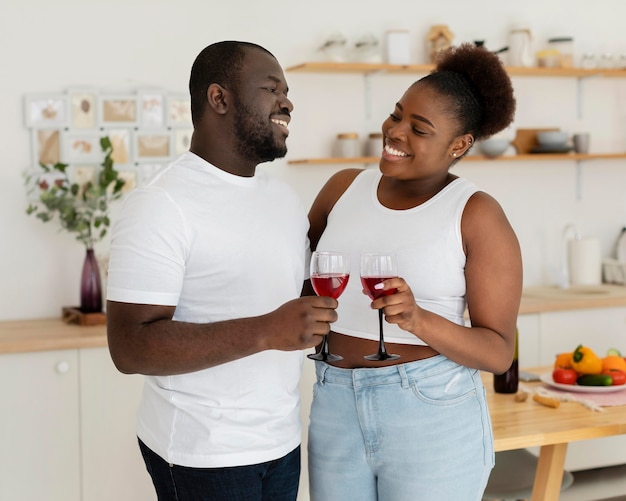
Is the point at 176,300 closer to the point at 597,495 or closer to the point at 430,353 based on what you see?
the point at 430,353

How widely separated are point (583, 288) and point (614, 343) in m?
0.35

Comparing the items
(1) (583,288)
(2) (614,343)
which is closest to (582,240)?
(1) (583,288)

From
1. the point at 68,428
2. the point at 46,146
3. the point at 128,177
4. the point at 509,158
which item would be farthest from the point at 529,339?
the point at 46,146

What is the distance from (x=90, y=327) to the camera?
11.4ft

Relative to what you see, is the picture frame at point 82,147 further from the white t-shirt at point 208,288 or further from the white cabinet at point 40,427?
the white t-shirt at point 208,288

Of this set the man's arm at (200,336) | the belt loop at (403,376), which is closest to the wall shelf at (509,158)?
the belt loop at (403,376)

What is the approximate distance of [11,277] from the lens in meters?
3.70

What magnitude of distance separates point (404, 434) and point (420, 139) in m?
0.61

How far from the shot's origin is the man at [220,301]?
1580 millimetres

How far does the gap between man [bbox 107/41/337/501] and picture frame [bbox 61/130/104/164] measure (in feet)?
6.87

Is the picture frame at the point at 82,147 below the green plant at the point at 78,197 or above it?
above

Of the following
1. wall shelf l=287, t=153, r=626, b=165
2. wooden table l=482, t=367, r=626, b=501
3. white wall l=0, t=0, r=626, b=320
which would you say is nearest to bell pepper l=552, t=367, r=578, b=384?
wooden table l=482, t=367, r=626, b=501

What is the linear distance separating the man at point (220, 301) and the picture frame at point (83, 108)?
209 centimetres

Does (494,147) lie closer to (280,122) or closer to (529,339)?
(529,339)
